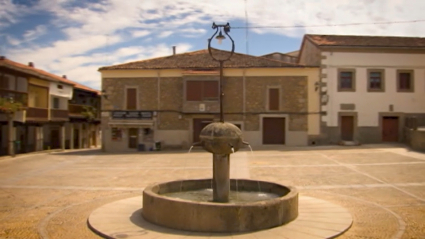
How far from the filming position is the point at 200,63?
26.6 meters

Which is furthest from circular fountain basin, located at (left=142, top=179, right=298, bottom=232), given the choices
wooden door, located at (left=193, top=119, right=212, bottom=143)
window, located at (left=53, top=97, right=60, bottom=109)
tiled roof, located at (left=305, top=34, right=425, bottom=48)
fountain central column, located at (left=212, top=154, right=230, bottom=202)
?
window, located at (left=53, top=97, right=60, bottom=109)

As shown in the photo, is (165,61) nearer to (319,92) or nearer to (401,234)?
(319,92)

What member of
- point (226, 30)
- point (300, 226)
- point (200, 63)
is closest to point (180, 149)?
point (200, 63)

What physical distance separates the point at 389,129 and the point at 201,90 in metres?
13.4

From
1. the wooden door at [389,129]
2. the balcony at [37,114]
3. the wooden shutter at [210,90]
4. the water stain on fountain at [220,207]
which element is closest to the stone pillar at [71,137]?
the balcony at [37,114]

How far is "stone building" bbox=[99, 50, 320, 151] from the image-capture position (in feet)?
82.7

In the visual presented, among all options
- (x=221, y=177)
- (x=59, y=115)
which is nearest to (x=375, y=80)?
(x=221, y=177)

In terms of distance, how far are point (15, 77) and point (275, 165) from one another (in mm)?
18859

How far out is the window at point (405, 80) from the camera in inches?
996

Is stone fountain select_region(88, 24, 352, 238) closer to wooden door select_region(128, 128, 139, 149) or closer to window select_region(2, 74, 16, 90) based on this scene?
wooden door select_region(128, 128, 139, 149)

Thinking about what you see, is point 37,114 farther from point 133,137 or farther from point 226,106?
point 226,106

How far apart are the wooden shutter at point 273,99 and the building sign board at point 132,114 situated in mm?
8450

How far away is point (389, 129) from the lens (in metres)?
25.4

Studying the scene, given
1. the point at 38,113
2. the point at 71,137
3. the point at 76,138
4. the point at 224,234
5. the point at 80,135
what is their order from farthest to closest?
the point at 80,135
the point at 76,138
the point at 71,137
the point at 38,113
the point at 224,234
